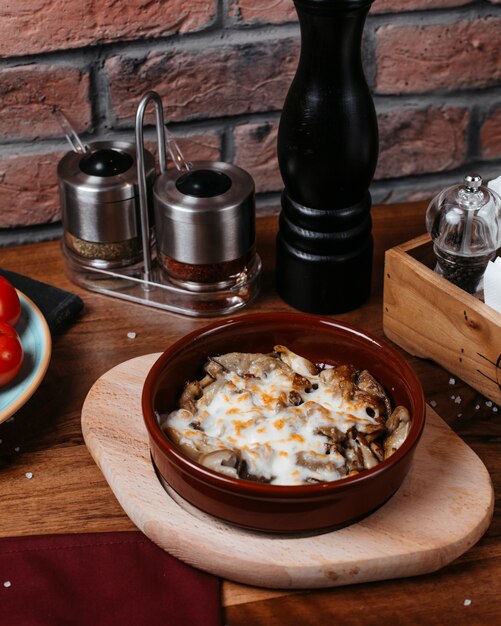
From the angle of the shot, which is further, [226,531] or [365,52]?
[365,52]

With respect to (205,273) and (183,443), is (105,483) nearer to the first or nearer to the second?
(183,443)

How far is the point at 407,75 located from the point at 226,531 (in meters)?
0.94

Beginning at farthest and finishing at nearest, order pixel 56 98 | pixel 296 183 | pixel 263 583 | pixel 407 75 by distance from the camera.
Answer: pixel 407 75 → pixel 56 98 → pixel 296 183 → pixel 263 583

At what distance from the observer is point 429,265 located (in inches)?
49.7

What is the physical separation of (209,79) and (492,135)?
55 centimetres

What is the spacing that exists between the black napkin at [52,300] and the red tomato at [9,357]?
0.16 meters

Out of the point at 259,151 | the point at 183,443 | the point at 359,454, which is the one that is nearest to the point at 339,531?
the point at 359,454

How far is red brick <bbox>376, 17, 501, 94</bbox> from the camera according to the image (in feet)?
5.10

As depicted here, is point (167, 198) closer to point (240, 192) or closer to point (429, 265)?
point (240, 192)

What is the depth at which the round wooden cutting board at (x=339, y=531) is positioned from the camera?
929 millimetres

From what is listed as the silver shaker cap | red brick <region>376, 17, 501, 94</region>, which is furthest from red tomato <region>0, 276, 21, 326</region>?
red brick <region>376, 17, 501, 94</region>

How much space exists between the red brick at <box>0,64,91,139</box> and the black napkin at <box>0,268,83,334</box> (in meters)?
0.26

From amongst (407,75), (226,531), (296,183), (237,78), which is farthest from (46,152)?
(226,531)

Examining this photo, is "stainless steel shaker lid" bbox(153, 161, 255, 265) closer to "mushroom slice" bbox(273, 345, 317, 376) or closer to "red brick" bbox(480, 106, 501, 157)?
"mushroom slice" bbox(273, 345, 317, 376)
